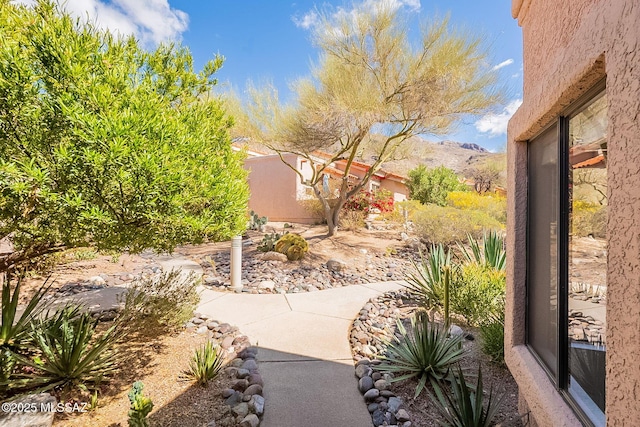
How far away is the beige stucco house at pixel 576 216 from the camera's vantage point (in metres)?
1.20

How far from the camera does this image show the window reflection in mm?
1629

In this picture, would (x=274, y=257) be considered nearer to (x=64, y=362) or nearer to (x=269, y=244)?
(x=269, y=244)

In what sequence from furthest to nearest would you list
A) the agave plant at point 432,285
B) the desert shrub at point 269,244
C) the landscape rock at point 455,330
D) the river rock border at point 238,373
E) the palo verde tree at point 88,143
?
1. the desert shrub at point 269,244
2. the agave plant at point 432,285
3. the landscape rock at point 455,330
4. the river rock border at point 238,373
5. the palo verde tree at point 88,143

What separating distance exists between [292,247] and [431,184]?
1349 cm

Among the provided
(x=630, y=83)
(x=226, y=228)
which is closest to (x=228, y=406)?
(x=226, y=228)

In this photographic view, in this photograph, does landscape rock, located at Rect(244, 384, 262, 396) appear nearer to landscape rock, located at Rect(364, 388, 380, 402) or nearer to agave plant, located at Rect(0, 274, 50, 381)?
landscape rock, located at Rect(364, 388, 380, 402)

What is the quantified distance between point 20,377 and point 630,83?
4.74m

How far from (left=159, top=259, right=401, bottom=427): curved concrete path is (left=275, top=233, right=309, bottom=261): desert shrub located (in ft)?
7.85

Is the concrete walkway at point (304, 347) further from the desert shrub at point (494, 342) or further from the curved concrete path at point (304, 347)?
the desert shrub at point (494, 342)

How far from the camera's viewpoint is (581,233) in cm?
186

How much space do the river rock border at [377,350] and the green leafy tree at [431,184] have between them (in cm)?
1427

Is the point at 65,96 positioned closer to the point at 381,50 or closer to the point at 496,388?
the point at 496,388

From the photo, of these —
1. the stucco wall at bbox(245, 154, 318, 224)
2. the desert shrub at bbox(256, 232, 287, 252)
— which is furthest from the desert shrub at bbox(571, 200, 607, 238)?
the stucco wall at bbox(245, 154, 318, 224)

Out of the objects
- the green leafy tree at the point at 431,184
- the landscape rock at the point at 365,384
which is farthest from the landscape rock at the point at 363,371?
the green leafy tree at the point at 431,184
